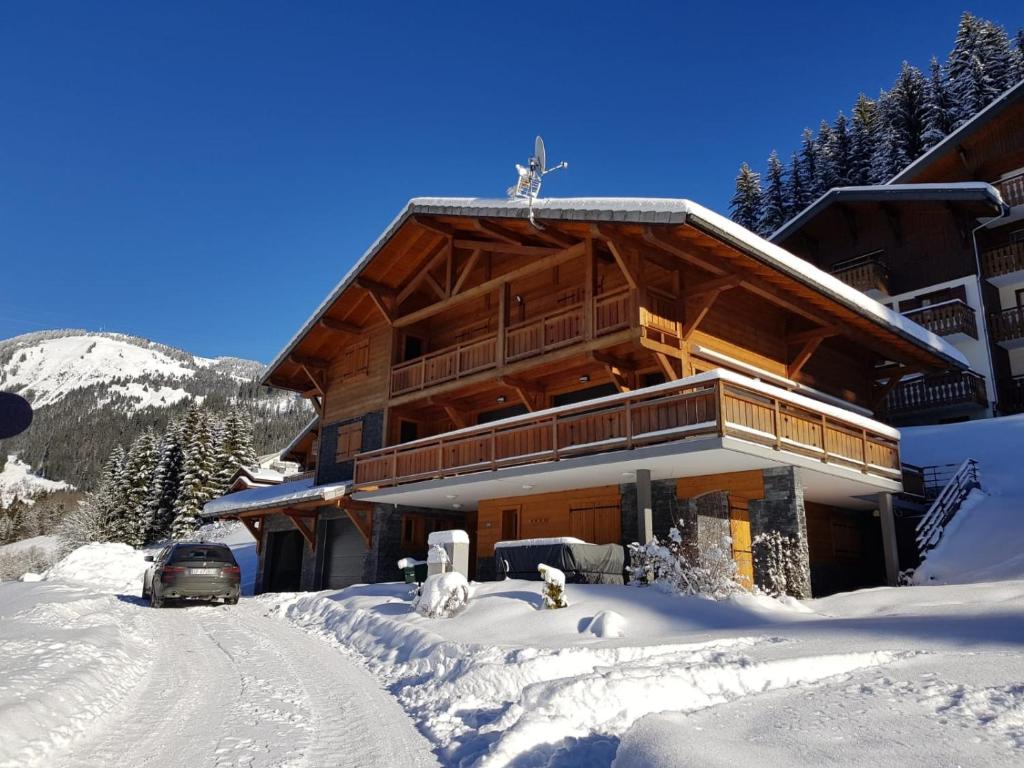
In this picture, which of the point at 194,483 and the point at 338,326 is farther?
the point at 194,483

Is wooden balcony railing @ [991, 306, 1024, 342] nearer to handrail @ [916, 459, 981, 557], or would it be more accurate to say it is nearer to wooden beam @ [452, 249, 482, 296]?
handrail @ [916, 459, 981, 557]

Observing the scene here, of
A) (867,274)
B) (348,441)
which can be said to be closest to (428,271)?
(348,441)

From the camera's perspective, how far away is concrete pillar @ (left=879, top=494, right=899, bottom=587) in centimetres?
1555

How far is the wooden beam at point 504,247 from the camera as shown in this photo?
17.5m

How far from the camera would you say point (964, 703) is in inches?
194

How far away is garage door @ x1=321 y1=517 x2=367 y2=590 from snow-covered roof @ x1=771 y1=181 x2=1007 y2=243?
72.8 ft

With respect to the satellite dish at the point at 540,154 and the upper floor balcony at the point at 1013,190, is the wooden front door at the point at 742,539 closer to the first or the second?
the satellite dish at the point at 540,154

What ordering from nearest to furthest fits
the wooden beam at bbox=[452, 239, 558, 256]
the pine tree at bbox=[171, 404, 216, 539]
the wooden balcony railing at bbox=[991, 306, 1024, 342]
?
the wooden beam at bbox=[452, 239, 558, 256]
the wooden balcony railing at bbox=[991, 306, 1024, 342]
the pine tree at bbox=[171, 404, 216, 539]

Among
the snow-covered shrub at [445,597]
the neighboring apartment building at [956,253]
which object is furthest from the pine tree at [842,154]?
the snow-covered shrub at [445,597]

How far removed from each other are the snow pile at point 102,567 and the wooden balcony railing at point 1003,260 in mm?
32969

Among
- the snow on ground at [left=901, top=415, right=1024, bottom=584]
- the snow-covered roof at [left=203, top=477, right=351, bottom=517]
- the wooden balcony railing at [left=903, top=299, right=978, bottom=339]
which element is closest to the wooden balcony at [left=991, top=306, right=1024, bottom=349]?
the wooden balcony railing at [left=903, top=299, right=978, bottom=339]

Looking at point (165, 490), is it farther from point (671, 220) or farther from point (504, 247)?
point (671, 220)

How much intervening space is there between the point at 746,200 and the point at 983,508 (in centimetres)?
4289

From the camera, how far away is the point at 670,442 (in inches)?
508
